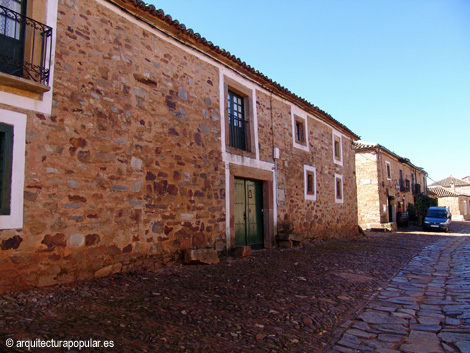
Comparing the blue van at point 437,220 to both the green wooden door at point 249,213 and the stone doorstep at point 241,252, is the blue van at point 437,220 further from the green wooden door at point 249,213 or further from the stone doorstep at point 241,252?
the stone doorstep at point 241,252

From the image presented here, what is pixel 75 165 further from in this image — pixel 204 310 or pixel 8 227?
pixel 204 310

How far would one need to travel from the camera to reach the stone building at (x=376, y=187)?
19.4m

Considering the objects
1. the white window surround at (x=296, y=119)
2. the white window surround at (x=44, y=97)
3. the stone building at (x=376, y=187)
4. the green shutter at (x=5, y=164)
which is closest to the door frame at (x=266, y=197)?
the white window surround at (x=296, y=119)

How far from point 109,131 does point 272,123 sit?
17.9 feet

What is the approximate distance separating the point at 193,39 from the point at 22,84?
3726mm

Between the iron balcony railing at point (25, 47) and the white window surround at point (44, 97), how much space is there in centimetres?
7

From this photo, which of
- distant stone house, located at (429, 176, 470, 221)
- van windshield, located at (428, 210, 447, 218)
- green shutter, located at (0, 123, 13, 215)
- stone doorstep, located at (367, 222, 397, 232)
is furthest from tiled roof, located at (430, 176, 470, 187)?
green shutter, located at (0, 123, 13, 215)

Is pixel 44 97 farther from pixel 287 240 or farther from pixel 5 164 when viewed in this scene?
pixel 287 240

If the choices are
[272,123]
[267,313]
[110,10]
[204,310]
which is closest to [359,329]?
[267,313]

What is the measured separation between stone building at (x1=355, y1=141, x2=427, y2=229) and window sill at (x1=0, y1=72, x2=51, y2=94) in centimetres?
1854

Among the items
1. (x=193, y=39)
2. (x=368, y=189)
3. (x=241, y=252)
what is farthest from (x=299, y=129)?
(x=368, y=189)

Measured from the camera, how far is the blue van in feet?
61.9

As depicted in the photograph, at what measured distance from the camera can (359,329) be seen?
341 centimetres

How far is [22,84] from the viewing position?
4.09 m
